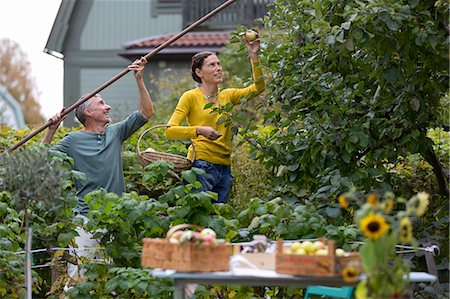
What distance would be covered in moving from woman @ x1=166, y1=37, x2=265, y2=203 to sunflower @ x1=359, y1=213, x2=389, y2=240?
3151 mm

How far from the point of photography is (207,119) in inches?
280

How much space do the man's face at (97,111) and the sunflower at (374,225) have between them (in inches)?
134

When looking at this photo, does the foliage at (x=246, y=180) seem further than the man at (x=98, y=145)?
Yes

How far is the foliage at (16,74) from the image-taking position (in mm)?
40906

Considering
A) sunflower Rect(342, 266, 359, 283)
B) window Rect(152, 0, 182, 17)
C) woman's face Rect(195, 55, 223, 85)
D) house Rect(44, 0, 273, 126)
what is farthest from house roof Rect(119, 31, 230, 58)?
sunflower Rect(342, 266, 359, 283)

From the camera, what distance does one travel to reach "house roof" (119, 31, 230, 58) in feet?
68.6

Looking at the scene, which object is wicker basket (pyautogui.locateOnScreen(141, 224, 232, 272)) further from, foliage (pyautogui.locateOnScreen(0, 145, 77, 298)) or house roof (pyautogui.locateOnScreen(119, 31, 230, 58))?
house roof (pyautogui.locateOnScreen(119, 31, 230, 58))

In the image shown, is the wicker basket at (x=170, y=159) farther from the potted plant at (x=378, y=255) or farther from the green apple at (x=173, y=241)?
the potted plant at (x=378, y=255)

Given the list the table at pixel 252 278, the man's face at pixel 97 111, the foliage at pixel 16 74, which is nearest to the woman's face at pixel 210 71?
the man's face at pixel 97 111

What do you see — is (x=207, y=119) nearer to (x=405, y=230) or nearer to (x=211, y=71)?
(x=211, y=71)

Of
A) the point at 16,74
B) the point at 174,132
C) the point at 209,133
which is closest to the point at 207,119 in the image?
the point at 174,132

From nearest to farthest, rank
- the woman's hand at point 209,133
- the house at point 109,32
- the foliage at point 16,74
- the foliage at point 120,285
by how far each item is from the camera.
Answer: the foliage at point 120,285 → the woman's hand at point 209,133 → the house at point 109,32 → the foliage at point 16,74

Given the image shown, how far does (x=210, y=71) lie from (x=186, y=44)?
13.9 metres

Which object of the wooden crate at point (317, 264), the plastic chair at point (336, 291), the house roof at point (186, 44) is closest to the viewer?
the wooden crate at point (317, 264)
